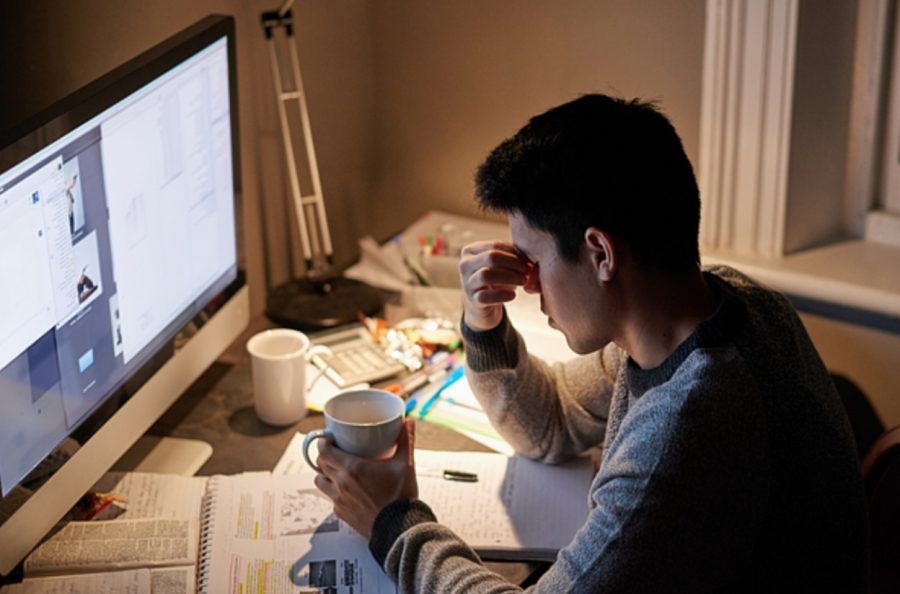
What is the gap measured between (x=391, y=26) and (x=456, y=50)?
0.15m

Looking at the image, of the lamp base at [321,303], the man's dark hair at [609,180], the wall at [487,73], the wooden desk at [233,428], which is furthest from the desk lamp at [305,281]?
the man's dark hair at [609,180]

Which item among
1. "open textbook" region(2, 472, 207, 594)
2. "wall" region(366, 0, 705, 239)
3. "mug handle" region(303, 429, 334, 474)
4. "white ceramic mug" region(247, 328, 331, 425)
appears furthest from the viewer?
"wall" region(366, 0, 705, 239)

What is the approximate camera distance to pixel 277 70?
185cm

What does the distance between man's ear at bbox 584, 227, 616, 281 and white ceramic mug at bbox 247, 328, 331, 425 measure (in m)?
0.59

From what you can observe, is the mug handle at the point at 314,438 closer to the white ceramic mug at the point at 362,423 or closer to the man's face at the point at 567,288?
the white ceramic mug at the point at 362,423

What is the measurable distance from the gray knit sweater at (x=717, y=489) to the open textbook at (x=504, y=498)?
0.10 m

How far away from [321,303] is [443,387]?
0.33 meters

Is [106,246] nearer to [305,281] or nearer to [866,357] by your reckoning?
[305,281]

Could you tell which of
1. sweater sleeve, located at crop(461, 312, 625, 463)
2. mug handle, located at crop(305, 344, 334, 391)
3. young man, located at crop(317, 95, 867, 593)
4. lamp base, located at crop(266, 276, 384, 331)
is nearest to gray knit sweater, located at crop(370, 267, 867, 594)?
young man, located at crop(317, 95, 867, 593)

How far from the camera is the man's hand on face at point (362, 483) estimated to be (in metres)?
1.32

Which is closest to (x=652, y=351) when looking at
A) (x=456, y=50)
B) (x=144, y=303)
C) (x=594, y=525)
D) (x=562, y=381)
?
(x=594, y=525)

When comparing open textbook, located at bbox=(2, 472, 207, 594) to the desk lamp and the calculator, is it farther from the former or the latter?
the desk lamp

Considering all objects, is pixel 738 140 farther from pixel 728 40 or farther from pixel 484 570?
pixel 484 570

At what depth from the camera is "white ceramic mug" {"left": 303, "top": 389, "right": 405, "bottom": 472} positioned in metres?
1.34
